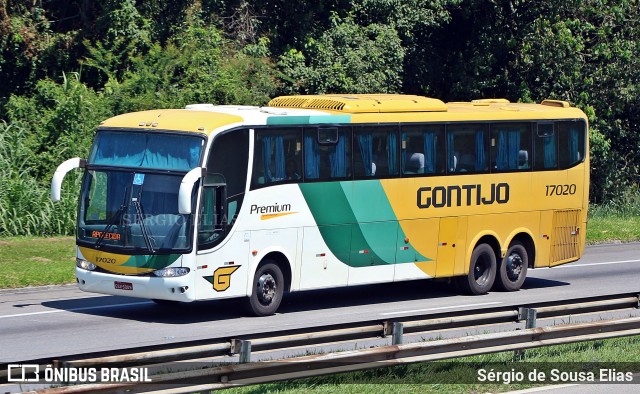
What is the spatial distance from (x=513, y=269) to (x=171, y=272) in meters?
8.01

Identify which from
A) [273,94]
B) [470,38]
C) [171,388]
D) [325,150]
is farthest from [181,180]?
[470,38]

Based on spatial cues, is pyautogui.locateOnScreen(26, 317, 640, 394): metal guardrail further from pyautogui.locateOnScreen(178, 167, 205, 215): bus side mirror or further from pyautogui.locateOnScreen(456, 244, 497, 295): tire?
pyautogui.locateOnScreen(456, 244, 497, 295): tire

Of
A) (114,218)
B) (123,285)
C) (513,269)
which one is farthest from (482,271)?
(114,218)

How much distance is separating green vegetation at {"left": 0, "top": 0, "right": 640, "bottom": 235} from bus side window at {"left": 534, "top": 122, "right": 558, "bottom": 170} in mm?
10324

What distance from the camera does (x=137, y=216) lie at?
17.0 meters

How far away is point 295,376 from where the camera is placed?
36.1 ft

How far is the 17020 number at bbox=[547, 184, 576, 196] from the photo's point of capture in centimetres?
2258

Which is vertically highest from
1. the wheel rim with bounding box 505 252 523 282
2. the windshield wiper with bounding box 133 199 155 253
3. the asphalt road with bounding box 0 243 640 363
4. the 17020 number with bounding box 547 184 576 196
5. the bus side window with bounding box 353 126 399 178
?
the bus side window with bounding box 353 126 399 178

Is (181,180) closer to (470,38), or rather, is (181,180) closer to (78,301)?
(78,301)

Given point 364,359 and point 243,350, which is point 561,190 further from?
point 243,350

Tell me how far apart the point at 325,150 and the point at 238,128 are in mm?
1936

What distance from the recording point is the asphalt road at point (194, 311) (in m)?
15.7

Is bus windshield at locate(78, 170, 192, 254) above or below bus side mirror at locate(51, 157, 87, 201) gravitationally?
below

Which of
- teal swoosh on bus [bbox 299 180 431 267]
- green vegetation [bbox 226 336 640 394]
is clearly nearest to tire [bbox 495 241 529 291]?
teal swoosh on bus [bbox 299 180 431 267]
